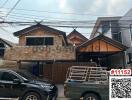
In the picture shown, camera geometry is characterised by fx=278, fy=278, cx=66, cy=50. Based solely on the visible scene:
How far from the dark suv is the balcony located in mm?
9932

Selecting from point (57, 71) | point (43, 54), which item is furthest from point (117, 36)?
point (57, 71)

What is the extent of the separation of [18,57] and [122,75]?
649 inches

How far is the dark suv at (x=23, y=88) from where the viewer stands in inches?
524

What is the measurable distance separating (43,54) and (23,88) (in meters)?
10.6

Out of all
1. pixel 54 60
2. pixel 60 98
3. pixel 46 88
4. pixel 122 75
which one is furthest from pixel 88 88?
pixel 54 60

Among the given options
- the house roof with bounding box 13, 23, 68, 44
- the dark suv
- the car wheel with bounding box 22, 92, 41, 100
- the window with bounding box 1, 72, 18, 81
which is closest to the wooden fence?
the house roof with bounding box 13, 23, 68, 44

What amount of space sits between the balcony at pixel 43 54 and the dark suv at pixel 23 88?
993 centimetres

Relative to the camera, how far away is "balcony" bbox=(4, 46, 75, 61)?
23922 millimetres

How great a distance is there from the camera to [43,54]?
944 inches

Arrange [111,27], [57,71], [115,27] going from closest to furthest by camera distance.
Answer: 1. [57,71]
2. [115,27]
3. [111,27]

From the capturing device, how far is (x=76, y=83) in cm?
1378

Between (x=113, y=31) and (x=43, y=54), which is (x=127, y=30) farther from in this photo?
(x=43, y=54)

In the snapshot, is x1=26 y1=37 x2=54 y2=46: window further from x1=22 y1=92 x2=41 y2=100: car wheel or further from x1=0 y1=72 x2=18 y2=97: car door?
x1=22 y1=92 x2=41 y2=100: car wheel

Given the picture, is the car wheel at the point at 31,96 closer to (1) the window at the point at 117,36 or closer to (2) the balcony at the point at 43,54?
(2) the balcony at the point at 43,54
